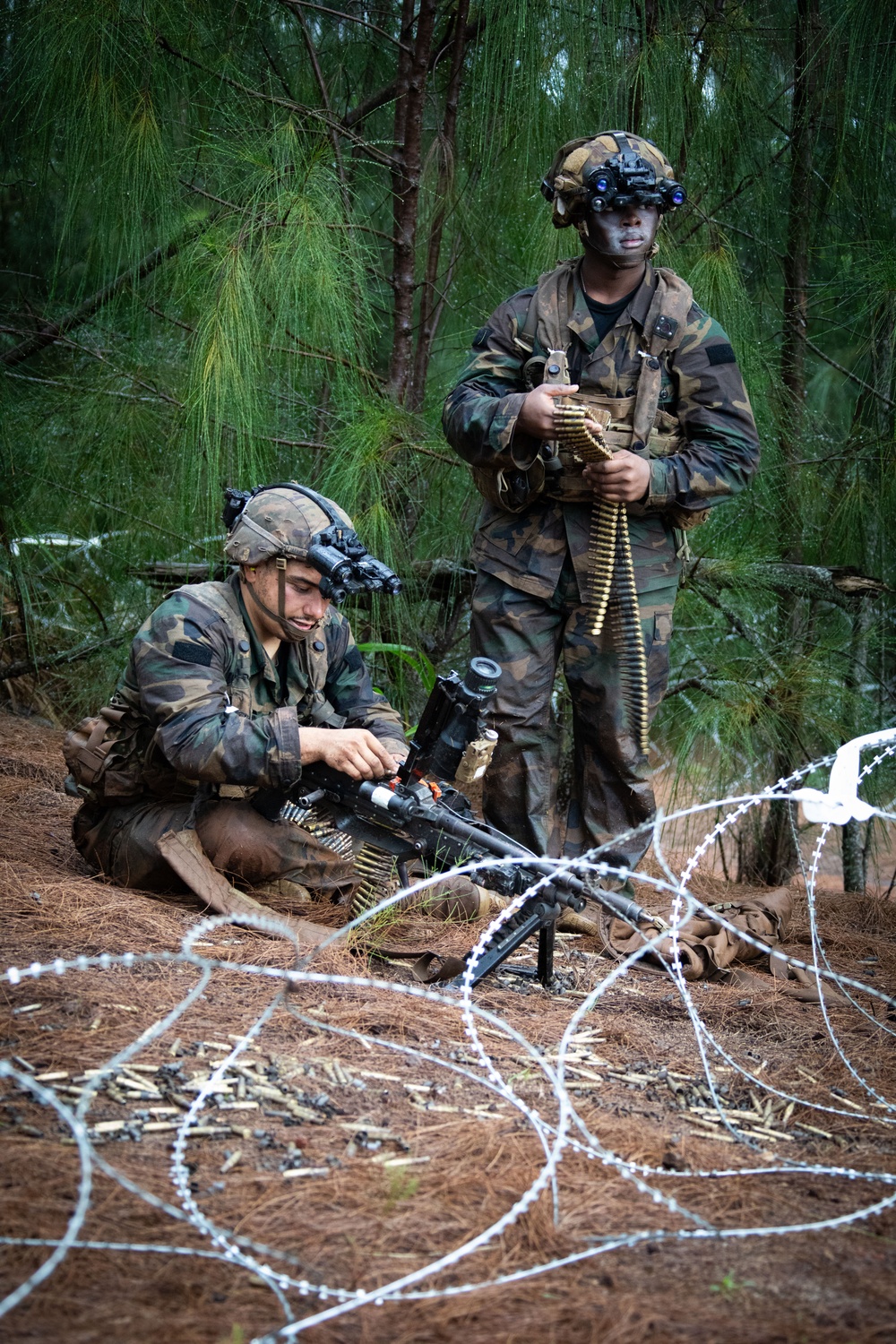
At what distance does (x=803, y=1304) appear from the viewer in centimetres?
190

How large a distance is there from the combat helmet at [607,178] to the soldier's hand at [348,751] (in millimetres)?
1779

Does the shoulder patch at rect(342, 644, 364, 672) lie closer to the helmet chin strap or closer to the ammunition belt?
the helmet chin strap

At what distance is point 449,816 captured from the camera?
3.29 m

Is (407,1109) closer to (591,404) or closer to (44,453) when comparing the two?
(591,404)

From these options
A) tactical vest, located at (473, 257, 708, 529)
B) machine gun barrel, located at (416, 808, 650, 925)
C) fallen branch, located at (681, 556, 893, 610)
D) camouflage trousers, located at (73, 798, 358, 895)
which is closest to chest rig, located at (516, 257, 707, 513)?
tactical vest, located at (473, 257, 708, 529)

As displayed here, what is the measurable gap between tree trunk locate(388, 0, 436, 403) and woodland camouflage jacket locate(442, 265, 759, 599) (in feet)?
3.04

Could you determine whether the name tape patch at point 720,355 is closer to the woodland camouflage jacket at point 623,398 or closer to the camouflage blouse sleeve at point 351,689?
the woodland camouflage jacket at point 623,398

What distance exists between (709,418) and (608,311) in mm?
465

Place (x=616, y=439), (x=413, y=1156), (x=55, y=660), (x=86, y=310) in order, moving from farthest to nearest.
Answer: (x=55, y=660), (x=86, y=310), (x=616, y=439), (x=413, y=1156)

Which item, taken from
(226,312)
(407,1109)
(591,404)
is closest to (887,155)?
(591,404)

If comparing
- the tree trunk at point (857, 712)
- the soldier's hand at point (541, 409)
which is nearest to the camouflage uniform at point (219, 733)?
the soldier's hand at point (541, 409)

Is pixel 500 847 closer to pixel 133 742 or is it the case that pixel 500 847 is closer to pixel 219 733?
pixel 219 733

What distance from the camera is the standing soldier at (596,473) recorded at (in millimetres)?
3955

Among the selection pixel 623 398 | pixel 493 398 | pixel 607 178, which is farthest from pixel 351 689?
pixel 607 178
